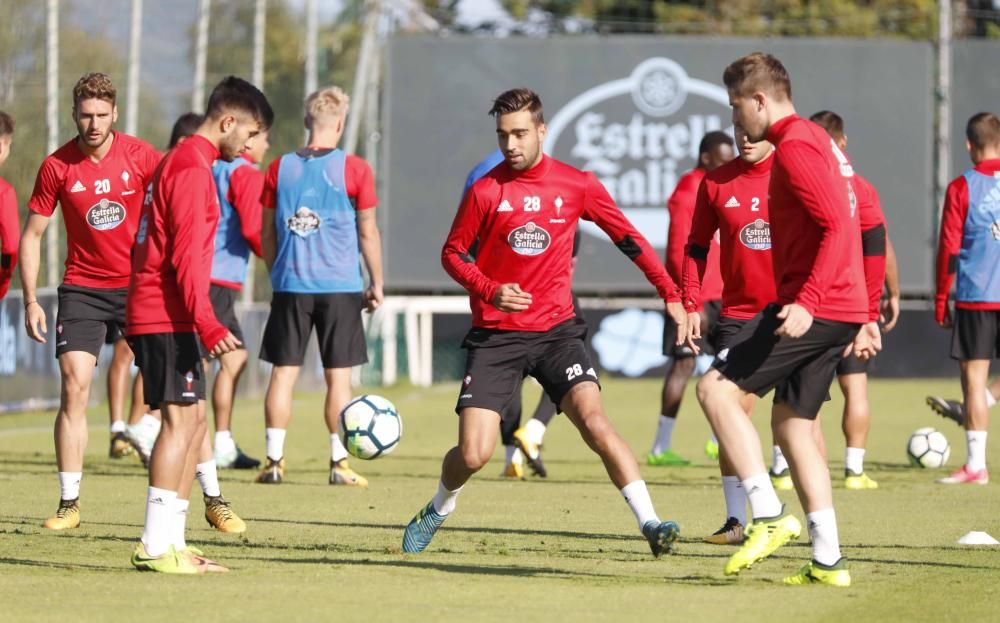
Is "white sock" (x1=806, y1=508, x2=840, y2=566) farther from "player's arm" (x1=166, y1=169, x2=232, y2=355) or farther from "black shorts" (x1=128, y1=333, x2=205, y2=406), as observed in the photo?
"black shorts" (x1=128, y1=333, x2=205, y2=406)

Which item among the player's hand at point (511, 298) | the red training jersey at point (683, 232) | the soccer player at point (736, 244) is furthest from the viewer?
the red training jersey at point (683, 232)

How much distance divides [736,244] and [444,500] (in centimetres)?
206

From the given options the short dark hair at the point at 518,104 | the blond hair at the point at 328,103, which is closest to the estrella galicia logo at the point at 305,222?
the blond hair at the point at 328,103

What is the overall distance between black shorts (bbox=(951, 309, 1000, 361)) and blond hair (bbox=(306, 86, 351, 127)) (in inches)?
168

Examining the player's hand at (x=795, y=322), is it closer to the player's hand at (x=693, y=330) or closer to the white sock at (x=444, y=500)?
the player's hand at (x=693, y=330)

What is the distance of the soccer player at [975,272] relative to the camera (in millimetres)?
11484

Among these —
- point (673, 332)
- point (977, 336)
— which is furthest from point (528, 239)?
point (977, 336)

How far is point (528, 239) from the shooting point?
779cm

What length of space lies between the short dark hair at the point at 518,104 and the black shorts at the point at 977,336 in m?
4.85

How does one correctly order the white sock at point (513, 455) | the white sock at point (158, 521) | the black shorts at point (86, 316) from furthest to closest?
the white sock at point (513, 455), the black shorts at point (86, 316), the white sock at point (158, 521)

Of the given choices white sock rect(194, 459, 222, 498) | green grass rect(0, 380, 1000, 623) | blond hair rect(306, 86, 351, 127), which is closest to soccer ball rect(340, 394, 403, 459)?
green grass rect(0, 380, 1000, 623)

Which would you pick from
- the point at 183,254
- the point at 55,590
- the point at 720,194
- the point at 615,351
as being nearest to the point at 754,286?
the point at 720,194

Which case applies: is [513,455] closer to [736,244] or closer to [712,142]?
[712,142]

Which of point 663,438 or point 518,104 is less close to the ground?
point 518,104
